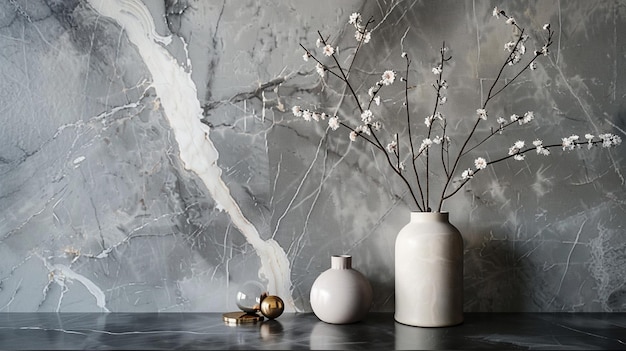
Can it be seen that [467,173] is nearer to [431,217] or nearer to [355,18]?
[431,217]

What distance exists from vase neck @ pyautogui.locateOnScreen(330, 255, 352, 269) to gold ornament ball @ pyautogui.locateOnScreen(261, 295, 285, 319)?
161mm

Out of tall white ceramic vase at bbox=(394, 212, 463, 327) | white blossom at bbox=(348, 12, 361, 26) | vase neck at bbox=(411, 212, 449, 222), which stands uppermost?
white blossom at bbox=(348, 12, 361, 26)

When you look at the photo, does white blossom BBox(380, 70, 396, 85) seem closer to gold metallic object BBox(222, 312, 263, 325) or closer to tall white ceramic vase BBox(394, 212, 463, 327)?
tall white ceramic vase BBox(394, 212, 463, 327)

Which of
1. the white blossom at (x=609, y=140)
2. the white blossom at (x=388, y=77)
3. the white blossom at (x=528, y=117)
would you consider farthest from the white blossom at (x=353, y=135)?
the white blossom at (x=609, y=140)

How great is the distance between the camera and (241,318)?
1306 millimetres

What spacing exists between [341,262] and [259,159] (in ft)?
1.17

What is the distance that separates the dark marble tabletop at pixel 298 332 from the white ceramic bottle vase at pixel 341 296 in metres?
0.03

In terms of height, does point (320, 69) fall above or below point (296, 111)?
above

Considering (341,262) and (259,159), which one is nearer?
(341,262)

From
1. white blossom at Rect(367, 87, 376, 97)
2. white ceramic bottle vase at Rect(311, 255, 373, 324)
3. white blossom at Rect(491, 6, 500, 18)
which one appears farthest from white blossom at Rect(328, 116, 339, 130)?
white blossom at Rect(491, 6, 500, 18)

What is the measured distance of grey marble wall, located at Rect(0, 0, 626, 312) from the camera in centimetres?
143

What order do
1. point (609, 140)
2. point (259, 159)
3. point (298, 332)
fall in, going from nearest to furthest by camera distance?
point (298, 332)
point (609, 140)
point (259, 159)

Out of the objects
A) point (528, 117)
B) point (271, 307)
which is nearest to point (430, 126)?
point (528, 117)

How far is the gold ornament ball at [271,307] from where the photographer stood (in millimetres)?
1313
